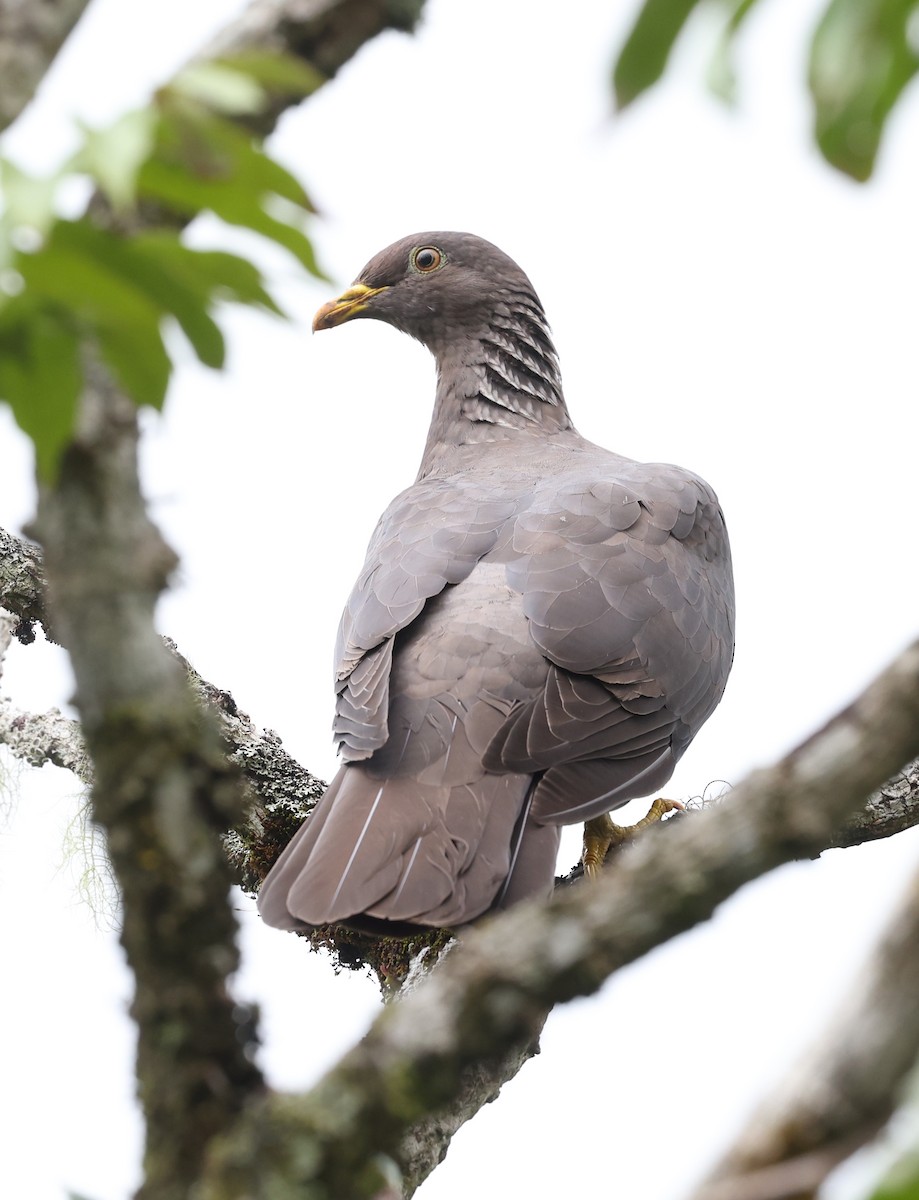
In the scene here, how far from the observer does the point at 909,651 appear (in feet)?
4.66

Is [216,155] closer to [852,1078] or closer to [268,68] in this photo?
[268,68]

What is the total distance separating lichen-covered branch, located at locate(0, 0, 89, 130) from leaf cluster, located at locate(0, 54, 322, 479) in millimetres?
213

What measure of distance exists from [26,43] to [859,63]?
874mm

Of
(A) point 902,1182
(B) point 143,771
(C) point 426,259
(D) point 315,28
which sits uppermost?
(C) point 426,259

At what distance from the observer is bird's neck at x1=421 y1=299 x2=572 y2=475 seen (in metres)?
6.29

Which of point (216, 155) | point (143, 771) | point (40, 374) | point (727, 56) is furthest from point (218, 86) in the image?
point (143, 771)

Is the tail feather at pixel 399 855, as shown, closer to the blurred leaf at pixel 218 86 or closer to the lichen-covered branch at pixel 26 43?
the lichen-covered branch at pixel 26 43

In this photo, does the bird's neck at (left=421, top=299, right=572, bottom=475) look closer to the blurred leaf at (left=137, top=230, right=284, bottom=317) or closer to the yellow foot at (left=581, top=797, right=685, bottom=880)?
the yellow foot at (left=581, top=797, right=685, bottom=880)

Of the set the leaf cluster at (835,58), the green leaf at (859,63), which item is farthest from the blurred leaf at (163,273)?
the green leaf at (859,63)

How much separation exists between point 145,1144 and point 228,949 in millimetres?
235

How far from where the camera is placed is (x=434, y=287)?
21.5 ft

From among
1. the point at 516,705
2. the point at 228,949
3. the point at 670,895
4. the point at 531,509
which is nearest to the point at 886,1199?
the point at 670,895

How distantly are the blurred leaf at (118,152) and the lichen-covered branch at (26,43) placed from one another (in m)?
0.30

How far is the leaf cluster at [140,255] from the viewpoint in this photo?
119cm
